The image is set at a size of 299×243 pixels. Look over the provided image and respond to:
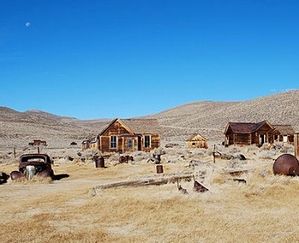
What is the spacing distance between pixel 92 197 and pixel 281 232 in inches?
294

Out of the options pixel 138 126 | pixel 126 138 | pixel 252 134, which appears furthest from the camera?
pixel 252 134

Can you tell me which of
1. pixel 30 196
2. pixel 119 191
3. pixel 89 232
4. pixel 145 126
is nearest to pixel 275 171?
pixel 119 191

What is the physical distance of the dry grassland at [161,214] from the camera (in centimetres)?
1146

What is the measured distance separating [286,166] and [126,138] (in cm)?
2856

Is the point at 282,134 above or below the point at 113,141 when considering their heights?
above

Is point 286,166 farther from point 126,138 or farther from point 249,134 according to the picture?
point 249,134

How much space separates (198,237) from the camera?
11.1 m

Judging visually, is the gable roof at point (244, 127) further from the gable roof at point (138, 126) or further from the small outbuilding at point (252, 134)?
the gable roof at point (138, 126)

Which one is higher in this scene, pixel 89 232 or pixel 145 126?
pixel 145 126

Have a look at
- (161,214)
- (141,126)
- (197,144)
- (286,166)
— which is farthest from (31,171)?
(197,144)

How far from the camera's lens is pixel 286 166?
21094mm

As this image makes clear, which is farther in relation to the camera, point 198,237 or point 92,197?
point 92,197

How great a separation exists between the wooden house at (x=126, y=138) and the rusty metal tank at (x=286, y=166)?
27552mm

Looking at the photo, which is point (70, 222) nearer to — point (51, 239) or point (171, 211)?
point (51, 239)
